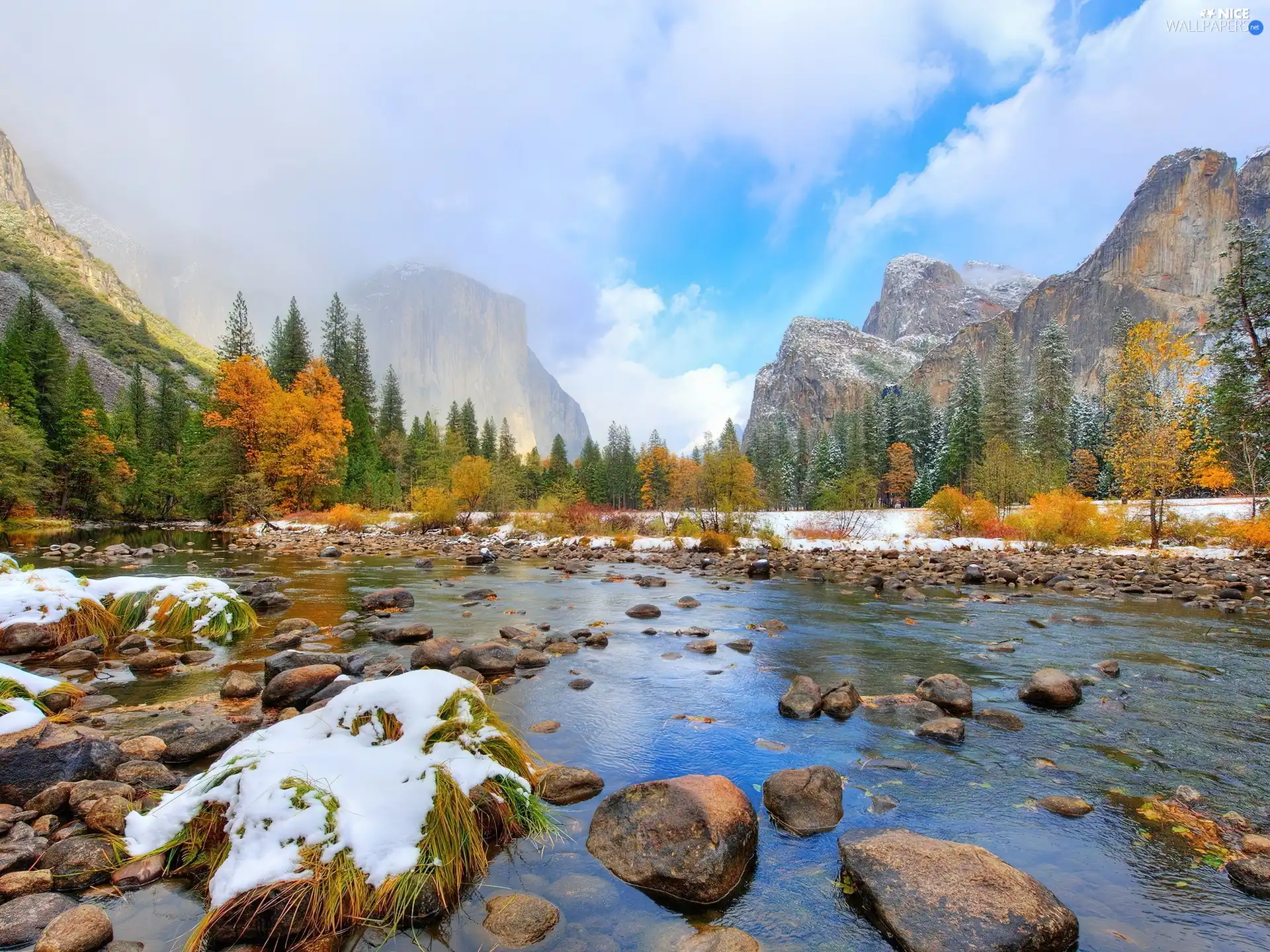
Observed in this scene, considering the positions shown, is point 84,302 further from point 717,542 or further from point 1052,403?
point 1052,403

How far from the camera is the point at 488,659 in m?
8.00

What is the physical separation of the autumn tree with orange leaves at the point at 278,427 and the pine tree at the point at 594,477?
139 feet

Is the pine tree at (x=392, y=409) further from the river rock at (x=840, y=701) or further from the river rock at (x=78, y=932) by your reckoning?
the river rock at (x=78, y=932)

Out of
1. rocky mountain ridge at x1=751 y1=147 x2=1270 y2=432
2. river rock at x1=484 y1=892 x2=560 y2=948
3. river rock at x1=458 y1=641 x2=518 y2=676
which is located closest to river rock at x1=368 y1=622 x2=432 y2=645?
river rock at x1=458 y1=641 x2=518 y2=676

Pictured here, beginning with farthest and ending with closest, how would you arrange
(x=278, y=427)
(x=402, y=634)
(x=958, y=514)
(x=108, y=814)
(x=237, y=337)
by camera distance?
1. (x=237, y=337)
2. (x=278, y=427)
3. (x=958, y=514)
4. (x=402, y=634)
5. (x=108, y=814)

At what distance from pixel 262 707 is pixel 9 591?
18.7ft

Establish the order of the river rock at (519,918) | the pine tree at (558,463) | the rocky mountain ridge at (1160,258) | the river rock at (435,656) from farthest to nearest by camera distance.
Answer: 1. the rocky mountain ridge at (1160,258)
2. the pine tree at (558,463)
3. the river rock at (435,656)
4. the river rock at (519,918)

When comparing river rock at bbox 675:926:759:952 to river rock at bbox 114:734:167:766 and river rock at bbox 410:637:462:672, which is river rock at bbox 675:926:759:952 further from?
river rock at bbox 410:637:462:672

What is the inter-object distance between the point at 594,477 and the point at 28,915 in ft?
267

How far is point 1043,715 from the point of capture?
6352mm

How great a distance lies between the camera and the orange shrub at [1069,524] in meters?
24.5

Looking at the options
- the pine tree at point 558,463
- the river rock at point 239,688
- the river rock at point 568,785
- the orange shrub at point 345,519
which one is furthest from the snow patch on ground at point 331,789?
the pine tree at point 558,463

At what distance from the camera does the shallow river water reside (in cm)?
325

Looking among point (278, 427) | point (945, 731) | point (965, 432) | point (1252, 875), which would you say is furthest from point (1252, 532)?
point (278, 427)
